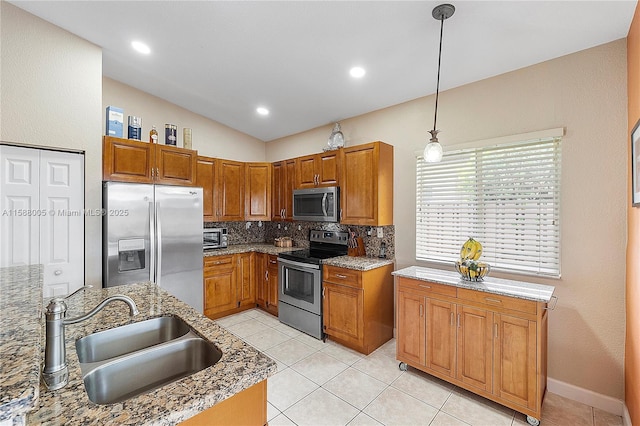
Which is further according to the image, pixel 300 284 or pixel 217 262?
pixel 217 262

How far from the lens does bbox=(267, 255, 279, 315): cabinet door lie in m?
4.00

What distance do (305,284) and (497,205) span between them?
7.24 feet

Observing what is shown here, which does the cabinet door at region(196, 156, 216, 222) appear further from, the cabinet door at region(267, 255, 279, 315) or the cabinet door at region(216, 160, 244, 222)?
the cabinet door at region(267, 255, 279, 315)

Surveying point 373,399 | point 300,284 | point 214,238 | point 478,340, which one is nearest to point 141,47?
point 214,238

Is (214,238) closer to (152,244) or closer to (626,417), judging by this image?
(152,244)

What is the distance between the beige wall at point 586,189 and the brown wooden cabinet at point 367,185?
1.10 meters

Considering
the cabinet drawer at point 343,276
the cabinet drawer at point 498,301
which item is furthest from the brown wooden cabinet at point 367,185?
the cabinet drawer at point 498,301

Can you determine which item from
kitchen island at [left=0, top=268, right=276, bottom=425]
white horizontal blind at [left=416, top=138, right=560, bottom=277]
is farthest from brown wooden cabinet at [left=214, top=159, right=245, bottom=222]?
kitchen island at [left=0, top=268, right=276, bottom=425]

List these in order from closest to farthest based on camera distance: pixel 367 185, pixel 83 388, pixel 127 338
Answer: pixel 83 388, pixel 127 338, pixel 367 185

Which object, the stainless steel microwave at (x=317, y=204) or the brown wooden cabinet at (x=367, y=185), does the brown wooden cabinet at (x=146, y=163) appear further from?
the brown wooden cabinet at (x=367, y=185)

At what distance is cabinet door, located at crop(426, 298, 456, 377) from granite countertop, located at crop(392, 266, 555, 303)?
19 centimetres

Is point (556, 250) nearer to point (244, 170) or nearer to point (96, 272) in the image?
point (244, 170)

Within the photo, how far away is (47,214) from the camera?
2.70m

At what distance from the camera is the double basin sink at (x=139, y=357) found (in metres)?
1.12
